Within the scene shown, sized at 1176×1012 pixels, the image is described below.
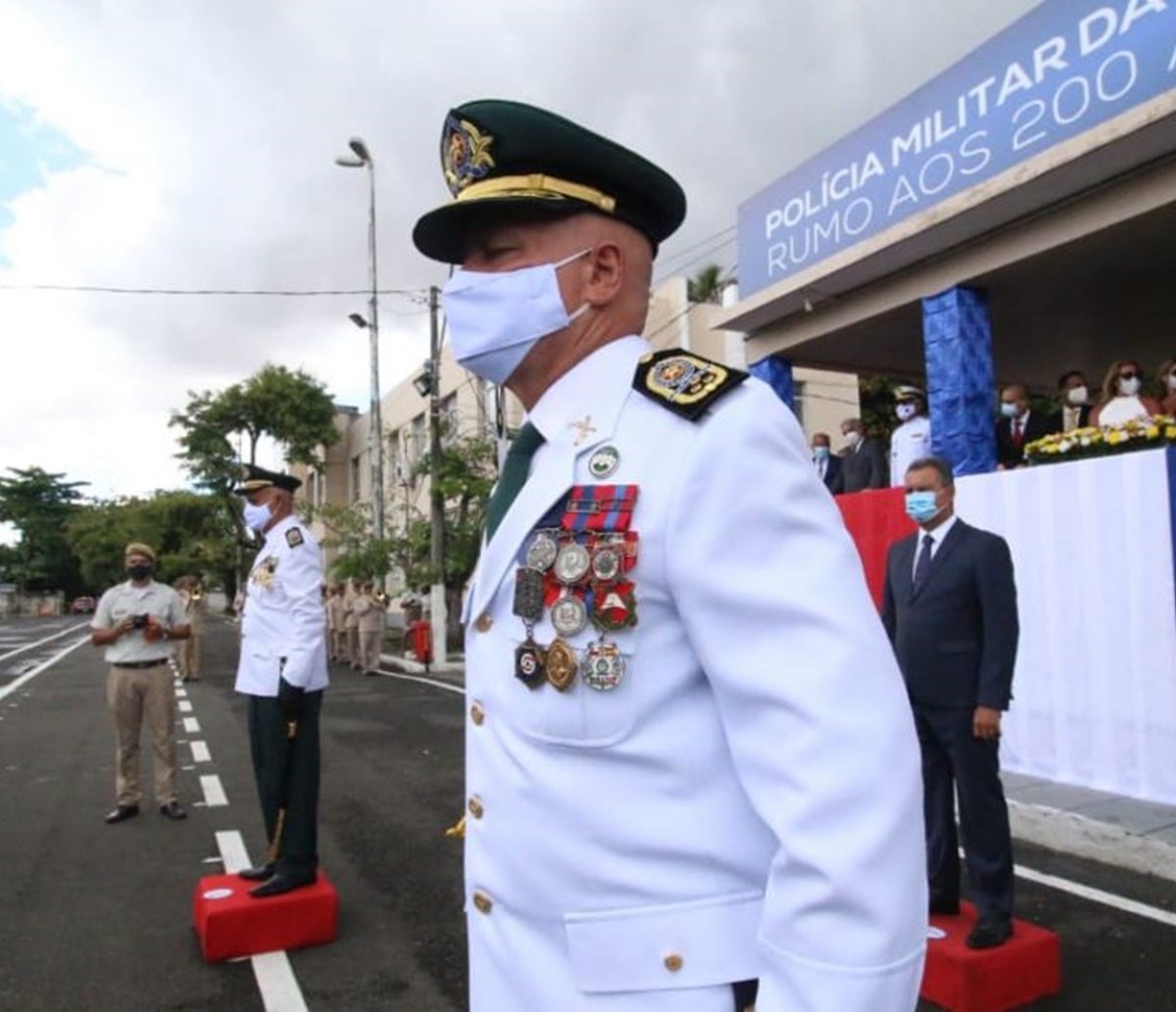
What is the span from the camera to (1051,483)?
684cm

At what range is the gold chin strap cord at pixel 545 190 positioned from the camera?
147 centimetres

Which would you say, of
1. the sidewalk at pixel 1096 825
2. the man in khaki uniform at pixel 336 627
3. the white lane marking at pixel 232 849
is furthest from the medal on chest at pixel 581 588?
the man in khaki uniform at pixel 336 627

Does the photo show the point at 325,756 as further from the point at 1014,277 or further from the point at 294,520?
the point at 1014,277

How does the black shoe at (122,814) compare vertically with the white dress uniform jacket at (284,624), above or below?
below

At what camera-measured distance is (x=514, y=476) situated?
1515 mm

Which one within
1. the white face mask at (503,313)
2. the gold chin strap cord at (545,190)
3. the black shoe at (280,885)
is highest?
the gold chin strap cord at (545,190)

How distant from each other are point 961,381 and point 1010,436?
85 centimetres

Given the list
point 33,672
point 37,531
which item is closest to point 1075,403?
point 33,672

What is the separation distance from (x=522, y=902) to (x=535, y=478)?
0.58m

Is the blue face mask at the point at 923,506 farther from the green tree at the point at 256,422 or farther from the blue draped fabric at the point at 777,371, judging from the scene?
the green tree at the point at 256,422

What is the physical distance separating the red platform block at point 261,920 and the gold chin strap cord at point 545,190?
145 inches

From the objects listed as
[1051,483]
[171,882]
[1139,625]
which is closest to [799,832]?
[171,882]

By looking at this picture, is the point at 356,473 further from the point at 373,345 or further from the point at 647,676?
the point at 647,676

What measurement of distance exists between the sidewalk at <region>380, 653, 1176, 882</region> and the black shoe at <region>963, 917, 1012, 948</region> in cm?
189
